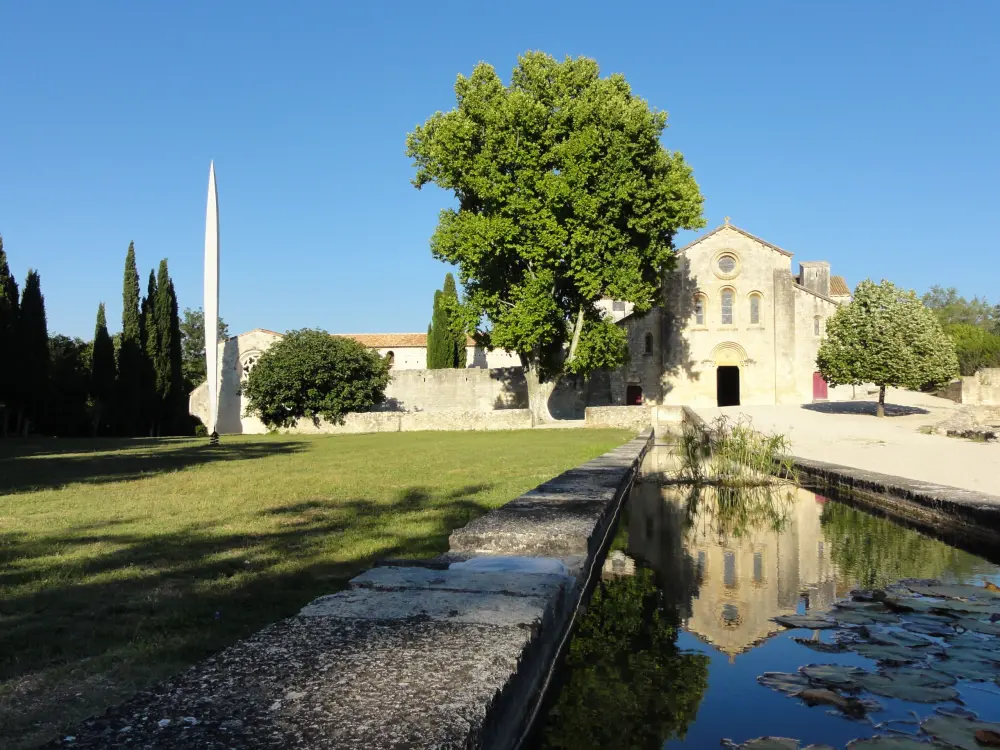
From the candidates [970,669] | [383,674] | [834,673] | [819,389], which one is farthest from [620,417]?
[383,674]

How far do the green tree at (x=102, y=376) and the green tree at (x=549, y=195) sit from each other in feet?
51.0

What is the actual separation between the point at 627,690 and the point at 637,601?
1212mm

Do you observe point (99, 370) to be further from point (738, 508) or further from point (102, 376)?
point (738, 508)

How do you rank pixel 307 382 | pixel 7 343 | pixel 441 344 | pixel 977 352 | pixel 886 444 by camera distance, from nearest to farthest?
1. pixel 886 444
2. pixel 7 343
3. pixel 307 382
4. pixel 441 344
5. pixel 977 352

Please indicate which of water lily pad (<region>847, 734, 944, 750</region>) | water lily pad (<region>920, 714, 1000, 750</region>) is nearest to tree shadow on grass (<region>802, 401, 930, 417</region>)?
water lily pad (<region>920, 714, 1000, 750</region>)

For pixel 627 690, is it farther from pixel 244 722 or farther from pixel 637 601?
pixel 244 722

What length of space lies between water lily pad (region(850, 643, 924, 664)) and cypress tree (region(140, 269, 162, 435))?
3406cm

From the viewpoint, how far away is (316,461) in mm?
13578

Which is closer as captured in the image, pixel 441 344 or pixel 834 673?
pixel 834 673

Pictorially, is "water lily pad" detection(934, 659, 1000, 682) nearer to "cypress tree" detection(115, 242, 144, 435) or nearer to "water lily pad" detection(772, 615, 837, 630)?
"water lily pad" detection(772, 615, 837, 630)

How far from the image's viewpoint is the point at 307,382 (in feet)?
106

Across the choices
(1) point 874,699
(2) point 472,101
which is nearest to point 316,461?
(1) point 874,699

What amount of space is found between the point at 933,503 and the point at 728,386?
34.9 meters

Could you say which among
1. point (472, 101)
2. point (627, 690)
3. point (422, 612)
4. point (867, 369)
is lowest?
point (627, 690)
